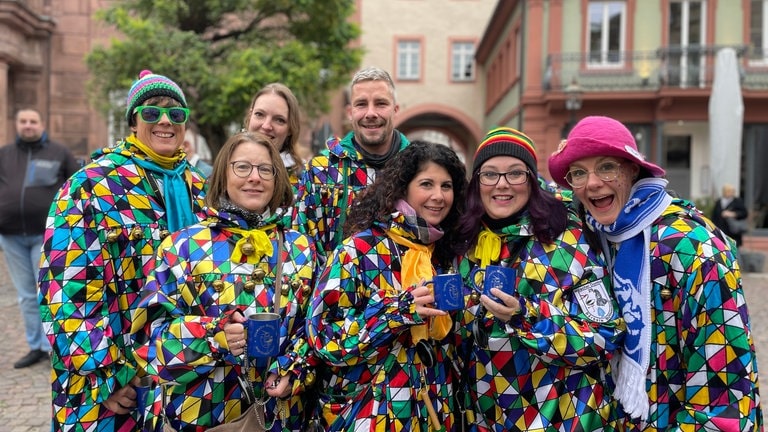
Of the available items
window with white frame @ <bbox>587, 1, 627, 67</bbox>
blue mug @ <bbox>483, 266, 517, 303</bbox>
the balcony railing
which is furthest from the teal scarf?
window with white frame @ <bbox>587, 1, 627, 67</bbox>

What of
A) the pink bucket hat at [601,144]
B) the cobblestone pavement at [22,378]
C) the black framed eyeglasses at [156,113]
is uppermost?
the black framed eyeglasses at [156,113]

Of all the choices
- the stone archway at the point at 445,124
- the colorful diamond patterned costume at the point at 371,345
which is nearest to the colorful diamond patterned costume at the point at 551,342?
the colorful diamond patterned costume at the point at 371,345

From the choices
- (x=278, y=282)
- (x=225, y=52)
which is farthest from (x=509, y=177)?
(x=225, y=52)

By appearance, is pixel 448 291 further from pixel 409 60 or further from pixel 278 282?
pixel 409 60

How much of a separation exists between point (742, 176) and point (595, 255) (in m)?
19.5

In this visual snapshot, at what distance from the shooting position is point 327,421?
2502mm

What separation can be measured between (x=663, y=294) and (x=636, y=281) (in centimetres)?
10

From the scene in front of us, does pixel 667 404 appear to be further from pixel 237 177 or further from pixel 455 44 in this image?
pixel 455 44

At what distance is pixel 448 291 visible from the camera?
219 centimetres

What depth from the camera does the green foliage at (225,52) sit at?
14258 mm

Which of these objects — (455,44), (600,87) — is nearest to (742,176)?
(600,87)

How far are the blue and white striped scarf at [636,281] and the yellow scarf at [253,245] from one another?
1.33 m

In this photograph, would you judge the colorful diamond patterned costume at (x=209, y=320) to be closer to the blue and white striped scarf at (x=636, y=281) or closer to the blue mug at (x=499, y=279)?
the blue mug at (x=499, y=279)

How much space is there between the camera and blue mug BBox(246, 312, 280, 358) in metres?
2.12
